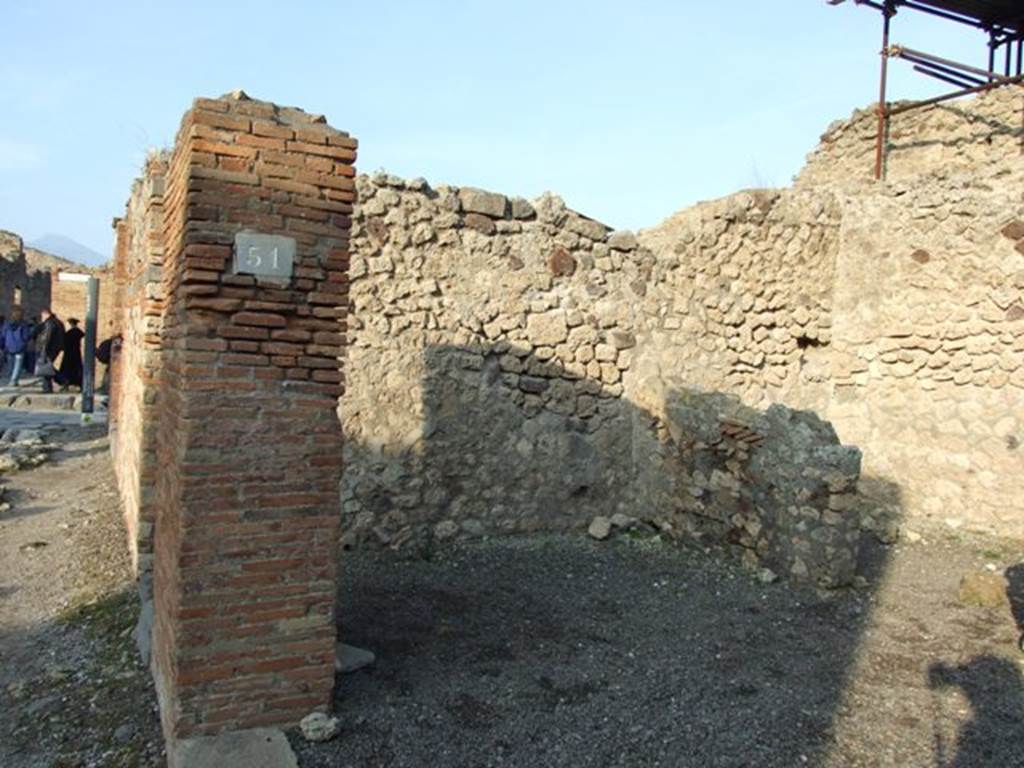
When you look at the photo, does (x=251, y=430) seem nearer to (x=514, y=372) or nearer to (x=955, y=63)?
(x=514, y=372)

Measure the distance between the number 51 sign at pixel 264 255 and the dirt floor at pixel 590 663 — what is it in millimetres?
1809

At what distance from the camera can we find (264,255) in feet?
9.80

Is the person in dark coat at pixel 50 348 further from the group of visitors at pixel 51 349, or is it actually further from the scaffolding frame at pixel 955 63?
the scaffolding frame at pixel 955 63

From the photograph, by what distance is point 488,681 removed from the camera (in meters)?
3.67

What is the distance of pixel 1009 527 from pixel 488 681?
15.5ft

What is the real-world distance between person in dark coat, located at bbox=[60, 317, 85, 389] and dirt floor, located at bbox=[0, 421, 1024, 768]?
32.3 ft

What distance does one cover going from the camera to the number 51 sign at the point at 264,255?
2953 mm

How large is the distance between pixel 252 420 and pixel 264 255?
24.9 inches


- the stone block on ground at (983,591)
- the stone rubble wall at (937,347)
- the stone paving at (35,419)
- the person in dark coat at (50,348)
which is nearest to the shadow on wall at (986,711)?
the stone block on ground at (983,591)

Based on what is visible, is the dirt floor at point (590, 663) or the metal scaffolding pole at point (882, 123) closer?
the dirt floor at point (590, 663)

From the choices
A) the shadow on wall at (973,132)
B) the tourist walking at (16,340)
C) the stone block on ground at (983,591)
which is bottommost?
the stone block on ground at (983,591)

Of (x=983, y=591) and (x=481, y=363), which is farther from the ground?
(x=481, y=363)

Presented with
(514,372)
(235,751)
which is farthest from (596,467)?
(235,751)

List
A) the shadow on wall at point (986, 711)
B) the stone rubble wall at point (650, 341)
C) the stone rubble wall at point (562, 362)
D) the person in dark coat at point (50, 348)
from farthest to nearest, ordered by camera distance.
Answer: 1. the person in dark coat at point (50, 348)
2. the stone rubble wall at point (650, 341)
3. the stone rubble wall at point (562, 362)
4. the shadow on wall at point (986, 711)
